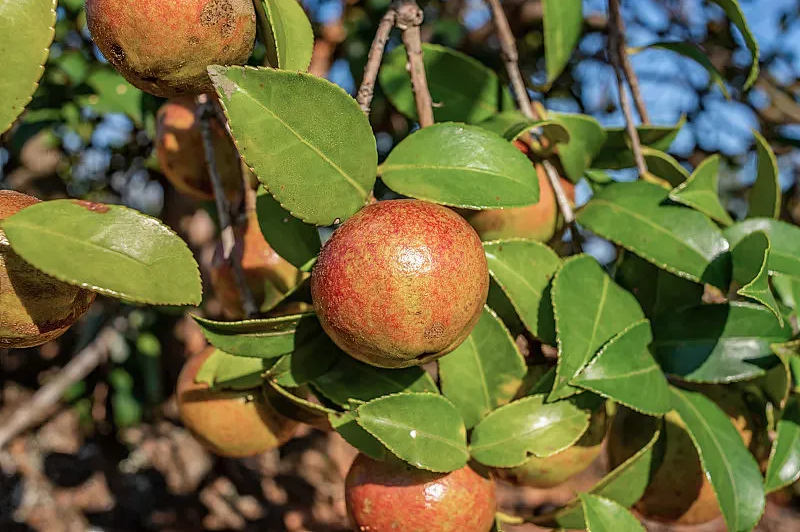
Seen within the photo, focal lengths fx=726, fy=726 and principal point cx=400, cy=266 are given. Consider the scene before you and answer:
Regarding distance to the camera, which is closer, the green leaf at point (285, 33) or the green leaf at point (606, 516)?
the green leaf at point (285, 33)

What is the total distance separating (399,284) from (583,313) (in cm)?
34

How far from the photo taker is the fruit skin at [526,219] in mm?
1050

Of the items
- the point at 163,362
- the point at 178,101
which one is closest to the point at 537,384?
the point at 178,101

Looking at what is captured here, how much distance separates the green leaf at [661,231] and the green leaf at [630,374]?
3.8 inches

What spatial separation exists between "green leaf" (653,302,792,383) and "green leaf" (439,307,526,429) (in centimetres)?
24

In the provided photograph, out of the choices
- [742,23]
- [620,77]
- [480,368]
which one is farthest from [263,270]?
[742,23]

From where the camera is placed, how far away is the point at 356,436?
2.88ft

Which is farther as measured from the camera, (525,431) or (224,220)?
(224,220)

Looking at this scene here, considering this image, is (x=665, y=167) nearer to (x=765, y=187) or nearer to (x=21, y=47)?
(x=765, y=187)

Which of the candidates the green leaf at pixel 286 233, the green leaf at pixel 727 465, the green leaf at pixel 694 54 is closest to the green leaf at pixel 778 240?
the green leaf at pixel 727 465

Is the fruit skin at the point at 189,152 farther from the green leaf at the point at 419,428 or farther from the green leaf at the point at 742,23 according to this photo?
the green leaf at the point at 742,23

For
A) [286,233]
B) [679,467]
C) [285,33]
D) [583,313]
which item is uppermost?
[285,33]

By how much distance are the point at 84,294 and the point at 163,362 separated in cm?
226

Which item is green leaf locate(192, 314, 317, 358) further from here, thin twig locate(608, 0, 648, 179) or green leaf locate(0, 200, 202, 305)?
thin twig locate(608, 0, 648, 179)
